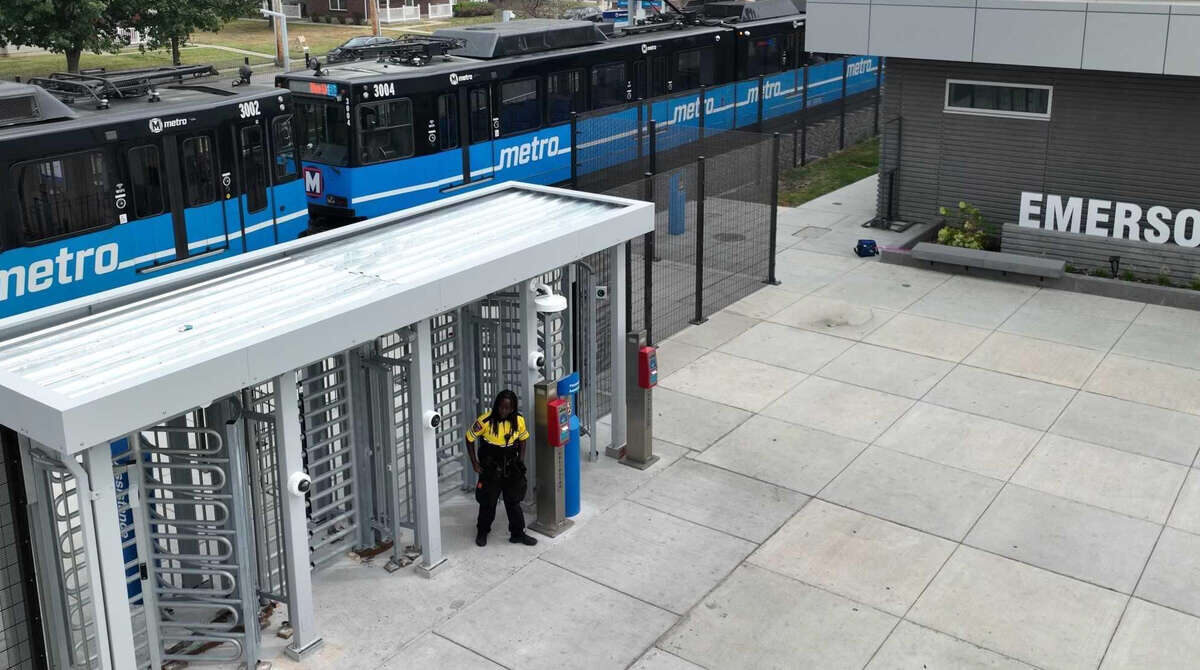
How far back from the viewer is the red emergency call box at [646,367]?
11516 millimetres

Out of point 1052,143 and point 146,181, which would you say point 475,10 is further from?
point 146,181

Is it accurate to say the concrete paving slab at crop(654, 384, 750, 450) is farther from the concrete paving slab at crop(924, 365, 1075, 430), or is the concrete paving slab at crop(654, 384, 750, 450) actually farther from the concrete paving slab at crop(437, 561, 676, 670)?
the concrete paving slab at crop(437, 561, 676, 670)

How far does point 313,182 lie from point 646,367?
9.42m

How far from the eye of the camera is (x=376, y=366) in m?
9.50

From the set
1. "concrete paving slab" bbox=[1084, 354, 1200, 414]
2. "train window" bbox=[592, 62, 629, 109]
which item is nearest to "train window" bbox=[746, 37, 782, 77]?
"train window" bbox=[592, 62, 629, 109]

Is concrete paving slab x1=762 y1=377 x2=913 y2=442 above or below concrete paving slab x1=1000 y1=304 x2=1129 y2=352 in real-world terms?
below

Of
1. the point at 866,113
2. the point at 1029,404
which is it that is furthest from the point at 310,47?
the point at 1029,404

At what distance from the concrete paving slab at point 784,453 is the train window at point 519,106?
975 cm

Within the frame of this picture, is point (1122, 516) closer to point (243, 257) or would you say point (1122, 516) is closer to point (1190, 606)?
point (1190, 606)

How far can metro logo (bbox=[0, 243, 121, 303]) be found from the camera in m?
13.5

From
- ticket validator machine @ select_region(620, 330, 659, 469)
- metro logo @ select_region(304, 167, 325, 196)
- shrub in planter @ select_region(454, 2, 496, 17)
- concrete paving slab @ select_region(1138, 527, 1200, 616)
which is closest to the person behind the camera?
concrete paving slab @ select_region(1138, 527, 1200, 616)

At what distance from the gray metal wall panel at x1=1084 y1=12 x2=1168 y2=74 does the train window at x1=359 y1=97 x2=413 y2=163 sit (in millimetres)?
10239

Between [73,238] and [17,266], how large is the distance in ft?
2.66

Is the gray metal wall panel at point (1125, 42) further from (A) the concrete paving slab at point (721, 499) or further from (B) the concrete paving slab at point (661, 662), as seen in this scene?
(B) the concrete paving slab at point (661, 662)
